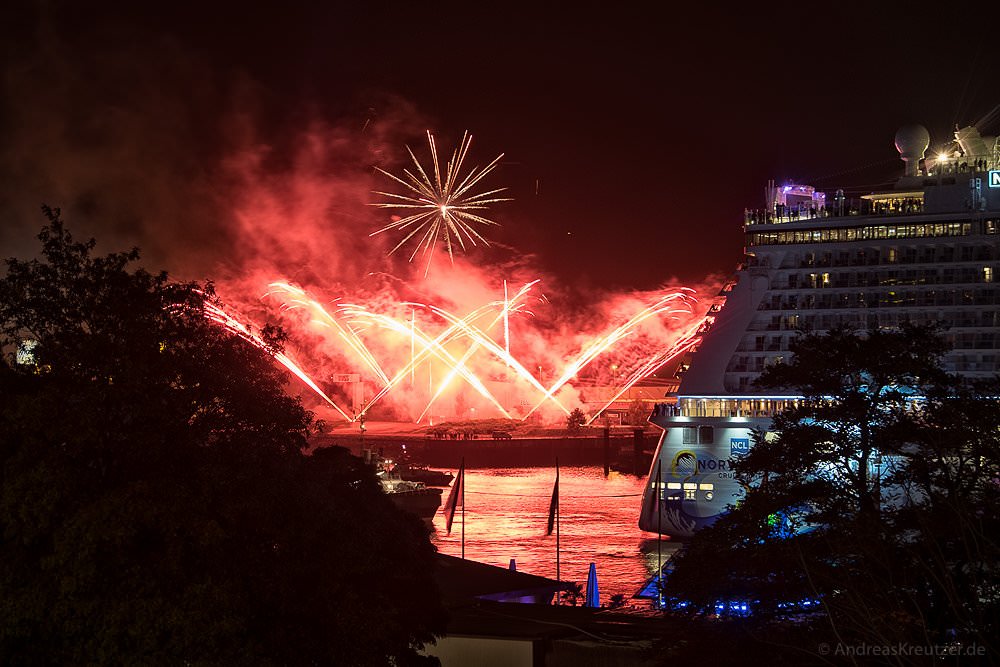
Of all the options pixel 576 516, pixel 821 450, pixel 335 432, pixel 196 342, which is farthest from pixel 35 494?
pixel 335 432

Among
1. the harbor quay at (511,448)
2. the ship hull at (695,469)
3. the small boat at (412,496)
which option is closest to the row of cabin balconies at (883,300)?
the ship hull at (695,469)

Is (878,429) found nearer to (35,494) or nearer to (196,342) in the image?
(196,342)

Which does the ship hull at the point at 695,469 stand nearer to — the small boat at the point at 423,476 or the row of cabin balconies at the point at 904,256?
the row of cabin balconies at the point at 904,256

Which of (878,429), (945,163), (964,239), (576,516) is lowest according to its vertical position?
(576,516)

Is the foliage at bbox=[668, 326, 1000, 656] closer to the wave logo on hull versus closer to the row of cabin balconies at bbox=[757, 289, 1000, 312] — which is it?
the wave logo on hull

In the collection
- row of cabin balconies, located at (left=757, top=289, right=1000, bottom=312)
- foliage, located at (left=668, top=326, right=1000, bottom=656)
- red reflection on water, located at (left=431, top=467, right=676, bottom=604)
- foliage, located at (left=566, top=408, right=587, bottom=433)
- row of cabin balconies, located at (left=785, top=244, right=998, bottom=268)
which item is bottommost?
red reflection on water, located at (left=431, top=467, right=676, bottom=604)

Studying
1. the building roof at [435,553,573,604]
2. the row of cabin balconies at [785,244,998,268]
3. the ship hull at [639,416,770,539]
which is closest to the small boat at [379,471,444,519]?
the ship hull at [639,416,770,539]
